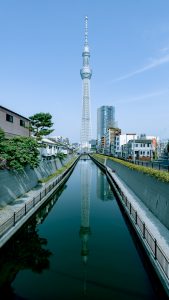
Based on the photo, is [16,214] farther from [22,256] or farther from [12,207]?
[12,207]

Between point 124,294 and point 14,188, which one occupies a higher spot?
point 14,188

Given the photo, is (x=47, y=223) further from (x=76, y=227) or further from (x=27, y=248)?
(x=27, y=248)

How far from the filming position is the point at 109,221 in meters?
24.2

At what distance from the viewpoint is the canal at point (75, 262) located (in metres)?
11.7

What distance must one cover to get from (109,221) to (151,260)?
38.6ft

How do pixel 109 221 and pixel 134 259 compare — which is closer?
pixel 134 259

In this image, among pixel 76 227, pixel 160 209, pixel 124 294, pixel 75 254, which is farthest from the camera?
pixel 76 227

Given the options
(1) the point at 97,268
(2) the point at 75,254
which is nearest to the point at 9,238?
(2) the point at 75,254

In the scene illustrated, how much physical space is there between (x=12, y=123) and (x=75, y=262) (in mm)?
28568

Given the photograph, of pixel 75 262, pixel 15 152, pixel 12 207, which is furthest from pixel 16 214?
pixel 15 152

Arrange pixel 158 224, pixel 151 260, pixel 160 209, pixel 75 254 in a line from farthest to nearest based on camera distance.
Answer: pixel 160 209
pixel 158 224
pixel 75 254
pixel 151 260

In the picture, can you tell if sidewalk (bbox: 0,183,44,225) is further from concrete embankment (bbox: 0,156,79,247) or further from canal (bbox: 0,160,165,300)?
canal (bbox: 0,160,165,300)

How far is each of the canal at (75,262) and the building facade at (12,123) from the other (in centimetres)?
1636

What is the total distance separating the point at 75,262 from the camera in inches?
587
